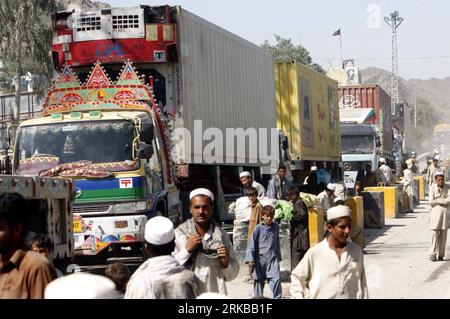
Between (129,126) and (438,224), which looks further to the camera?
(438,224)

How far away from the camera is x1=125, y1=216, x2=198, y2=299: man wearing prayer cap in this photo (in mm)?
5758

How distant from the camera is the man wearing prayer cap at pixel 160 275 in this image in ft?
18.9

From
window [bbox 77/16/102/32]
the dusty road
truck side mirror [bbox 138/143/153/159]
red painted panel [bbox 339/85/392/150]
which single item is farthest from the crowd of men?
red painted panel [bbox 339/85/392/150]

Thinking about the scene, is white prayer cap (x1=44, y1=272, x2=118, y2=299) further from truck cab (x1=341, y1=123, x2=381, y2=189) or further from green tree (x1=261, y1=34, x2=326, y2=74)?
green tree (x1=261, y1=34, x2=326, y2=74)

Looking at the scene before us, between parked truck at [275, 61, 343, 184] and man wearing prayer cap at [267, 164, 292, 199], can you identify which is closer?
man wearing prayer cap at [267, 164, 292, 199]

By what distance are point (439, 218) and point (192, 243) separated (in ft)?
35.6

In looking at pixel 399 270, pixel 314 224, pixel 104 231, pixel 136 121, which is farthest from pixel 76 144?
pixel 399 270

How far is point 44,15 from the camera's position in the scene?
146 feet

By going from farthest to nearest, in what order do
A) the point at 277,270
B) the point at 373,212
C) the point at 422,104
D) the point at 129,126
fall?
1. the point at 422,104
2. the point at 373,212
3. the point at 129,126
4. the point at 277,270

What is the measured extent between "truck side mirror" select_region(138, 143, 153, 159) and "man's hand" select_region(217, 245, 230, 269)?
24.5 ft

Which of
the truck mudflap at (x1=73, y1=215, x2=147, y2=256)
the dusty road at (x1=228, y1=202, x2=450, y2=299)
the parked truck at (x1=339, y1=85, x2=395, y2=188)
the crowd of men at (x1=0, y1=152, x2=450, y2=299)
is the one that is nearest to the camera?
the crowd of men at (x1=0, y1=152, x2=450, y2=299)

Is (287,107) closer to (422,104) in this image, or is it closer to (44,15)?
(44,15)
